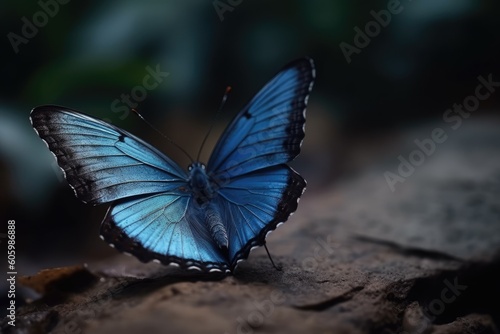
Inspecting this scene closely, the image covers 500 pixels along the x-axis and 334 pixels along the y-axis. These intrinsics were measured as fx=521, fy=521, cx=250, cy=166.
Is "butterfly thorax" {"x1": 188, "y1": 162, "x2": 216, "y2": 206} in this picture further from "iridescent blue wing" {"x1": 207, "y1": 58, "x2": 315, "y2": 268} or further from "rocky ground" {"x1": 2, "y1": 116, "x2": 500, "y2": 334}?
"rocky ground" {"x1": 2, "y1": 116, "x2": 500, "y2": 334}

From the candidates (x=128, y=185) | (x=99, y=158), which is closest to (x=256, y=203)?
(x=128, y=185)

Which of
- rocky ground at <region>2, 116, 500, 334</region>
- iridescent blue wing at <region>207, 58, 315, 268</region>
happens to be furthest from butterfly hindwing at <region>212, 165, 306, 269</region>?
rocky ground at <region>2, 116, 500, 334</region>

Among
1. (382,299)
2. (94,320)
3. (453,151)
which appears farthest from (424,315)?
(453,151)

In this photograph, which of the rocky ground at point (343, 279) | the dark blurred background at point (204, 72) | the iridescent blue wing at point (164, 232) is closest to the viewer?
the rocky ground at point (343, 279)

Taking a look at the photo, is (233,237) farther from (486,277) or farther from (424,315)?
(486,277)

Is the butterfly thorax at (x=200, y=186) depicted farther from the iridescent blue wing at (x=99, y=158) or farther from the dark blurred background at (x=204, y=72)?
the dark blurred background at (x=204, y=72)

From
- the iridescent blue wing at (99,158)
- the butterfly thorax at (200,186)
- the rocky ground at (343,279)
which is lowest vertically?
the rocky ground at (343,279)

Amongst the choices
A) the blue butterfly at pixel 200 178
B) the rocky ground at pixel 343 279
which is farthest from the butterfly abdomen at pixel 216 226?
the rocky ground at pixel 343 279
